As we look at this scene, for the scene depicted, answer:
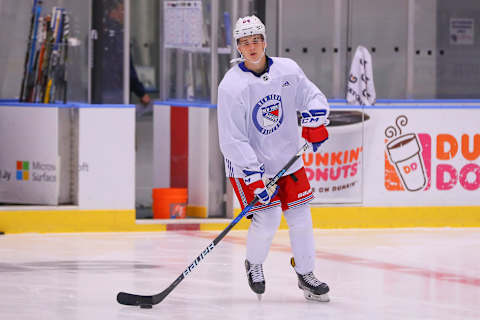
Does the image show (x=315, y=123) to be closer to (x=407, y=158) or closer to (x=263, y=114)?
(x=263, y=114)

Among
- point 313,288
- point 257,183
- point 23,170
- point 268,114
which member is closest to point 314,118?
point 268,114

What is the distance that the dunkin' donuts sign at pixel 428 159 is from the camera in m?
7.62

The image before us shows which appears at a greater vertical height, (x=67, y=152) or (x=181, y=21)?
(x=181, y=21)

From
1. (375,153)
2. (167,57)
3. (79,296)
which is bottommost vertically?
(79,296)

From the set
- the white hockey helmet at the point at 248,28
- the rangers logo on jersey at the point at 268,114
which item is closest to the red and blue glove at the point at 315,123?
the rangers logo on jersey at the point at 268,114

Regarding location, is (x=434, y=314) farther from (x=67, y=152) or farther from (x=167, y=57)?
(x=167, y=57)

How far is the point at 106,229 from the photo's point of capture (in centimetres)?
730

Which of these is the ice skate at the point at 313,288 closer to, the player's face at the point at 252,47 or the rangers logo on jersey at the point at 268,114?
the rangers logo on jersey at the point at 268,114

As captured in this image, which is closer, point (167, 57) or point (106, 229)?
point (106, 229)

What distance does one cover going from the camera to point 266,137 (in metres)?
4.85

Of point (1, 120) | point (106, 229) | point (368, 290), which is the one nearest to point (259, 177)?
point (368, 290)

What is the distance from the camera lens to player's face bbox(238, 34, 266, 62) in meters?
4.80

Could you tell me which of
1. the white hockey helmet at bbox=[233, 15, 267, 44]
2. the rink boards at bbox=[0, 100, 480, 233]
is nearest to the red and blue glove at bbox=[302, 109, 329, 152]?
the white hockey helmet at bbox=[233, 15, 267, 44]

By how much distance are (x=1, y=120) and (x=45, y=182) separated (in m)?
0.55
